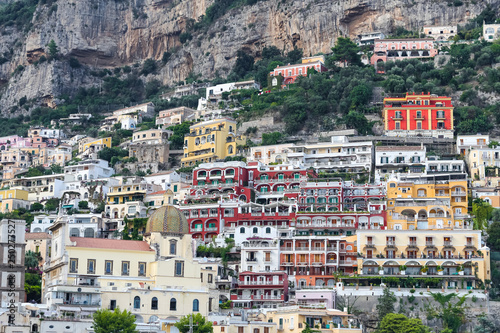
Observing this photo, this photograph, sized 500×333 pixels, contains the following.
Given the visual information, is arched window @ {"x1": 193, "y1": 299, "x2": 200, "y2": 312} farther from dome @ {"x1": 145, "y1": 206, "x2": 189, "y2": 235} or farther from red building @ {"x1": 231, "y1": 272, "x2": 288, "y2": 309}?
dome @ {"x1": 145, "y1": 206, "x2": 189, "y2": 235}

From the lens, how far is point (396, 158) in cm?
11050

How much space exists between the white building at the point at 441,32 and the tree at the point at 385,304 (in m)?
74.0

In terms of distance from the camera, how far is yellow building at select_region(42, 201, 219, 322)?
75375 millimetres

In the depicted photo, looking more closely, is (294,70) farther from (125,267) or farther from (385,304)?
(125,267)

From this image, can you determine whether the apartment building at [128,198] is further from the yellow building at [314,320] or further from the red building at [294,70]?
the red building at [294,70]

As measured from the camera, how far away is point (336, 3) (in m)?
156

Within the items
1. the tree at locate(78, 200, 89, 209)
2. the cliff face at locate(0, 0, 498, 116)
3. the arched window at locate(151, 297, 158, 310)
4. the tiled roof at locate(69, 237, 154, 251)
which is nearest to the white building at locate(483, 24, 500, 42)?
the cliff face at locate(0, 0, 498, 116)

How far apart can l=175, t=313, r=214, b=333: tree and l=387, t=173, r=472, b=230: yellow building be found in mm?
29337

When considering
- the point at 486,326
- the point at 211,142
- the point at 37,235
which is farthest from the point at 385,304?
the point at 211,142

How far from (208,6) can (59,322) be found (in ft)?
373

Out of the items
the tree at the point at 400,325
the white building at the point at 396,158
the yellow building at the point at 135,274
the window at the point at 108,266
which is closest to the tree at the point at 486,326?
the tree at the point at 400,325

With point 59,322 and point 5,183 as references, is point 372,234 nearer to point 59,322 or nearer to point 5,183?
point 59,322

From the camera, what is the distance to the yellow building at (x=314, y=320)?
75.3 meters

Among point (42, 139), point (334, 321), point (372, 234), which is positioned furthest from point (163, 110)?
point (334, 321)
